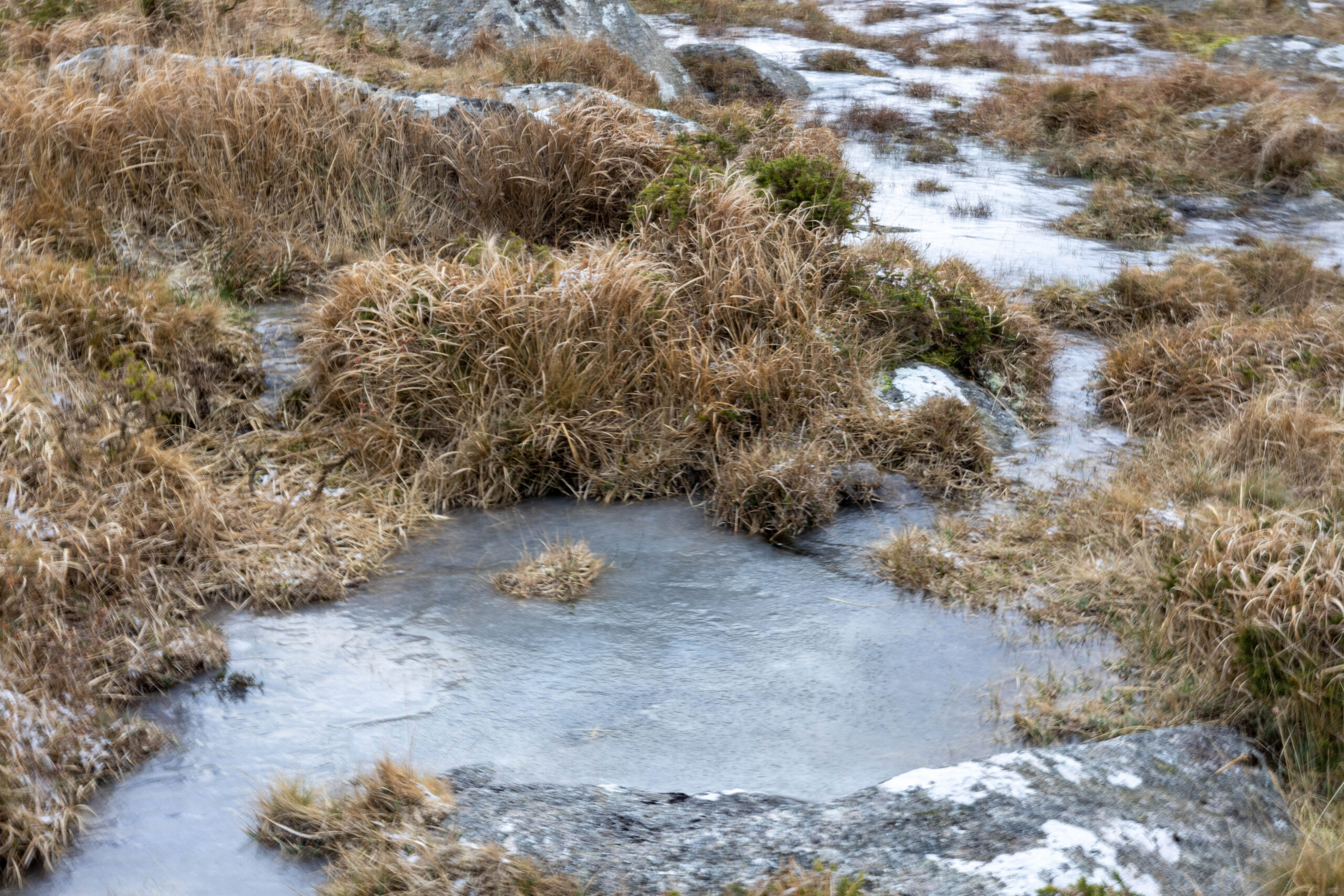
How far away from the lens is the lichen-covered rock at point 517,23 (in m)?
11.3

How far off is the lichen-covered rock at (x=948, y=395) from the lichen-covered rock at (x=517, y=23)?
263 inches

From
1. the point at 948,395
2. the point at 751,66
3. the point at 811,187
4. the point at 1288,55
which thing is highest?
the point at 751,66

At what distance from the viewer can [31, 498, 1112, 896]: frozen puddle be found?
11.1 ft

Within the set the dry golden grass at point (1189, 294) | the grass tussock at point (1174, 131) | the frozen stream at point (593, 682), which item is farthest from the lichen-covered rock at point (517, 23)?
the frozen stream at point (593, 682)

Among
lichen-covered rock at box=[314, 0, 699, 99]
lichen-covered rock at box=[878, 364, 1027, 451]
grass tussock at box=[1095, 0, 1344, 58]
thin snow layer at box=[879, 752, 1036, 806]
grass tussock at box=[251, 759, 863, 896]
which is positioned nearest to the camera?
grass tussock at box=[251, 759, 863, 896]

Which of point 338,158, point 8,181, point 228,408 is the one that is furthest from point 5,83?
→ point 228,408

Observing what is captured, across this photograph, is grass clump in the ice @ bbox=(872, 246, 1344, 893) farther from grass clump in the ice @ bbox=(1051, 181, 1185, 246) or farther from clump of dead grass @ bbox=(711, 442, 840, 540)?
grass clump in the ice @ bbox=(1051, 181, 1185, 246)

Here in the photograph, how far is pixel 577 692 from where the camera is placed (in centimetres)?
398

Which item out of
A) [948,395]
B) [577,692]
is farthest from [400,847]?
[948,395]

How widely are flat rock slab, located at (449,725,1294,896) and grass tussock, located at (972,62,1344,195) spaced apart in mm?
9732

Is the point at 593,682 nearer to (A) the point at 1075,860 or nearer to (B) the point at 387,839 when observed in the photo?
(B) the point at 387,839

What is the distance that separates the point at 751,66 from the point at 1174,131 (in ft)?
18.1

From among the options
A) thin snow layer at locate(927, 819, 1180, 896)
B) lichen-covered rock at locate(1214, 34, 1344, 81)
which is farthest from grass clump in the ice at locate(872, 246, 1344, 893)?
lichen-covered rock at locate(1214, 34, 1344, 81)

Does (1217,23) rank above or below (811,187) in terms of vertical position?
above
